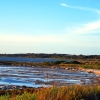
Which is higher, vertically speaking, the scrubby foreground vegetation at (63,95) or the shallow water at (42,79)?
the scrubby foreground vegetation at (63,95)

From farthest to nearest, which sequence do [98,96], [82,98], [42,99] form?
[98,96]
[82,98]
[42,99]

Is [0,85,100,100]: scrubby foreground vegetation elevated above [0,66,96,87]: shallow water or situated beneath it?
elevated above

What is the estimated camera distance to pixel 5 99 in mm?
11594

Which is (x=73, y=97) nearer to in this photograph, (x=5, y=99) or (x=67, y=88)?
(x=67, y=88)

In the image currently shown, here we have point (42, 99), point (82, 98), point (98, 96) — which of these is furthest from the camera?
point (98, 96)

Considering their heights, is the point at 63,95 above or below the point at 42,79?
above

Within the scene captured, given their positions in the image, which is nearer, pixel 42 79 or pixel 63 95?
pixel 63 95

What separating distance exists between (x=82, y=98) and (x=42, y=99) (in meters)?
1.65

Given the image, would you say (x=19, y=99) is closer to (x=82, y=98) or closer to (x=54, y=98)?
(x=54, y=98)

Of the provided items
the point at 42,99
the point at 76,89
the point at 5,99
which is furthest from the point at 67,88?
the point at 5,99

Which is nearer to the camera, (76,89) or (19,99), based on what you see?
(19,99)

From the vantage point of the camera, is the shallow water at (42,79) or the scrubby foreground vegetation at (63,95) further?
the shallow water at (42,79)

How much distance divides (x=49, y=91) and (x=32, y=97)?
0.64 m

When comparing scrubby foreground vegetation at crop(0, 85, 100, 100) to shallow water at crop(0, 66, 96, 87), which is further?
shallow water at crop(0, 66, 96, 87)
